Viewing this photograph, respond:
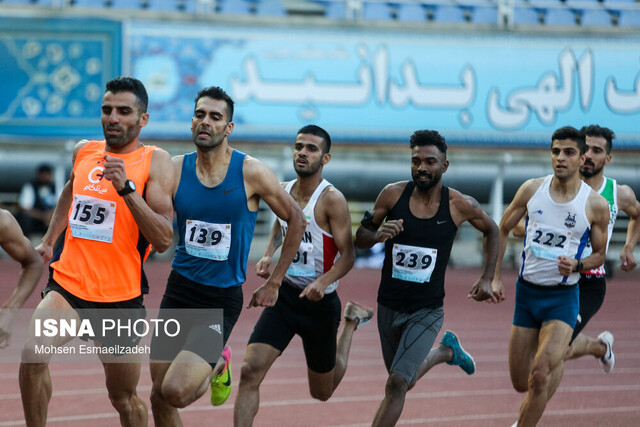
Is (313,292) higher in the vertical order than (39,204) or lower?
higher

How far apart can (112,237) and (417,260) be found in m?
2.00

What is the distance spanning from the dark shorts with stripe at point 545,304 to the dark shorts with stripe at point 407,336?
70 cm

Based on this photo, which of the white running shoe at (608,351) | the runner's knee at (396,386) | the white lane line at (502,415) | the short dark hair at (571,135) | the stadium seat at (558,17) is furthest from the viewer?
the stadium seat at (558,17)

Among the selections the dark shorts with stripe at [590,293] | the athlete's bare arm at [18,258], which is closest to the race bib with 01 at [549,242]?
the dark shorts with stripe at [590,293]

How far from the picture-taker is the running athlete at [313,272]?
244 inches

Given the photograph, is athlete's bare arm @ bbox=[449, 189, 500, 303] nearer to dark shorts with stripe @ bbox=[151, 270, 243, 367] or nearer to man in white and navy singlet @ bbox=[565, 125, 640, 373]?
man in white and navy singlet @ bbox=[565, 125, 640, 373]

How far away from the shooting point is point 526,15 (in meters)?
23.3

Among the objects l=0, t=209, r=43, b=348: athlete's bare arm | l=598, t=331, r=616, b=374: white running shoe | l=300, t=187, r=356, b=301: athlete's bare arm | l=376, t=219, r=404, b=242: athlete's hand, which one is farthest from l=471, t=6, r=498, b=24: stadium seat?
l=0, t=209, r=43, b=348: athlete's bare arm

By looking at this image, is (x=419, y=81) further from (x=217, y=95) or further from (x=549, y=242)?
(x=217, y=95)

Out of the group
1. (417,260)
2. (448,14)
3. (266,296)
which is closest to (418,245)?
(417,260)

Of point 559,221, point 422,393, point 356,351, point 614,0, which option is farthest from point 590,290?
point 614,0

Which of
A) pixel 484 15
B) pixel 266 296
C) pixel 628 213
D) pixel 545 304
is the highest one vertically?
pixel 484 15

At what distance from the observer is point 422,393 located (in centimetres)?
816

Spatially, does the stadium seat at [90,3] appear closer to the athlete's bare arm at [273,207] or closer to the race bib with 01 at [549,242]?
the race bib with 01 at [549,242]
